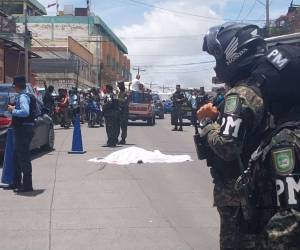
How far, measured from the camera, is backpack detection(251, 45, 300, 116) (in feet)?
8.25

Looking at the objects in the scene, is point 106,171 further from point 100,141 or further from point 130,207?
point 100,141

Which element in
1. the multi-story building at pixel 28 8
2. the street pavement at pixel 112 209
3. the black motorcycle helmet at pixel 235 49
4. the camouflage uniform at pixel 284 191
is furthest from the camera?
the multi-story building at pixel 28 8

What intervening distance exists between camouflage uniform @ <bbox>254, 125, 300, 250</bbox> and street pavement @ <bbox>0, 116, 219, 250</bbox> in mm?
3898

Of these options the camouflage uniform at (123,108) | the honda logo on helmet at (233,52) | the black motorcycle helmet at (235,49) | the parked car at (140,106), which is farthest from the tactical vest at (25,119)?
the parked car at (140,106)

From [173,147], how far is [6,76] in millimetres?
22555

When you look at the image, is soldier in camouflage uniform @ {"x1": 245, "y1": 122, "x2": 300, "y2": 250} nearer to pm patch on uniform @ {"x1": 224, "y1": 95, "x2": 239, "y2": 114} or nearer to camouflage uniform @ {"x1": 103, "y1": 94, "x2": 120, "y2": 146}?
pm patch on uniform @ {"x1": 224, "y1": 95, "x2": 239, "y2": 114}

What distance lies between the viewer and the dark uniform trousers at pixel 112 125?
54.0 feet

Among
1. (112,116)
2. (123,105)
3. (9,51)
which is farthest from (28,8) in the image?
(112,116)

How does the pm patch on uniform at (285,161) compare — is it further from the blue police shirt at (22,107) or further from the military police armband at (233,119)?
the blue police shirt at (22,107)

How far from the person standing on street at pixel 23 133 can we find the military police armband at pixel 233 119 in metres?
6.79

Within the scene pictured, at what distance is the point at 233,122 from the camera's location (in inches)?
111

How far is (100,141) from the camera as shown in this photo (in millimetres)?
18734

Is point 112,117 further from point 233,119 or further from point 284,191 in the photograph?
point 284,191

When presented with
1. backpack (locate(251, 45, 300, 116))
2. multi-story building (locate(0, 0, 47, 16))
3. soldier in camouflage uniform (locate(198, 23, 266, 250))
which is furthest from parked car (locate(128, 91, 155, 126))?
multi-story building (locate(0, 0, 47, 16))
